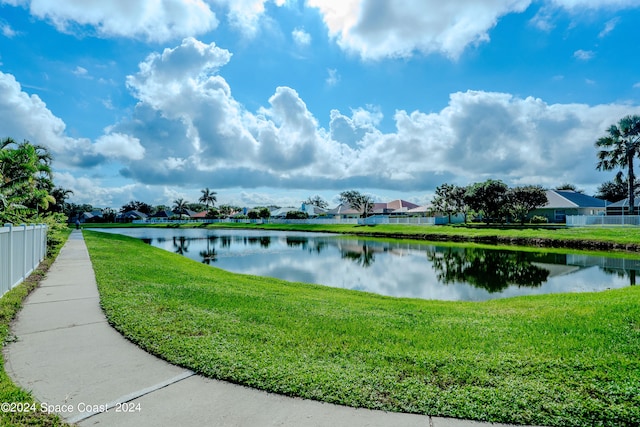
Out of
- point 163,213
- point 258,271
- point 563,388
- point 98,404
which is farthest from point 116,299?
point 163,213

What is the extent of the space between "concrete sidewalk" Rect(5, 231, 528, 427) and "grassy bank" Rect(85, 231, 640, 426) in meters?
0.17

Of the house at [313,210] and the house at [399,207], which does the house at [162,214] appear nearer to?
the house at [313,210]

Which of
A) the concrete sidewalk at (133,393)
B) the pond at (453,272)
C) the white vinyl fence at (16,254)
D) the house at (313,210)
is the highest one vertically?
the house at (313,210)

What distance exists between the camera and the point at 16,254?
8.66 m

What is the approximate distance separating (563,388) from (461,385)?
98 cm

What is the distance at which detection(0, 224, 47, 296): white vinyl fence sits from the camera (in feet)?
24.7

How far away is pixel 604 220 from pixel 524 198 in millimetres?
11761

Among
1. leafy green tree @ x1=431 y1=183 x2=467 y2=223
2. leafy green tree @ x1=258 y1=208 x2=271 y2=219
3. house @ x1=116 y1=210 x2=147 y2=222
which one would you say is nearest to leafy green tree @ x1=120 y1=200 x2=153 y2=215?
house @ x1=116 y1=210 x2=147 y2=222

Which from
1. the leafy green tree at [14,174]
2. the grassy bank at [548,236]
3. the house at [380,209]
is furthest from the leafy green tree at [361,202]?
the leafy green tree at [14,174]

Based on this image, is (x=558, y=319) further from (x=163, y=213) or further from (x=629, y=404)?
(x=163, y=213)

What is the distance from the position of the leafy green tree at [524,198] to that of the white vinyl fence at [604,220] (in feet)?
24.8

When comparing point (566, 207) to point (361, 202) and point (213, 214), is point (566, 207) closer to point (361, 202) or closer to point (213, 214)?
point (361, 202)

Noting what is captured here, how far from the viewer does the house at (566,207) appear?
2025 inches

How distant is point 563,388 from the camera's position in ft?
12.0
